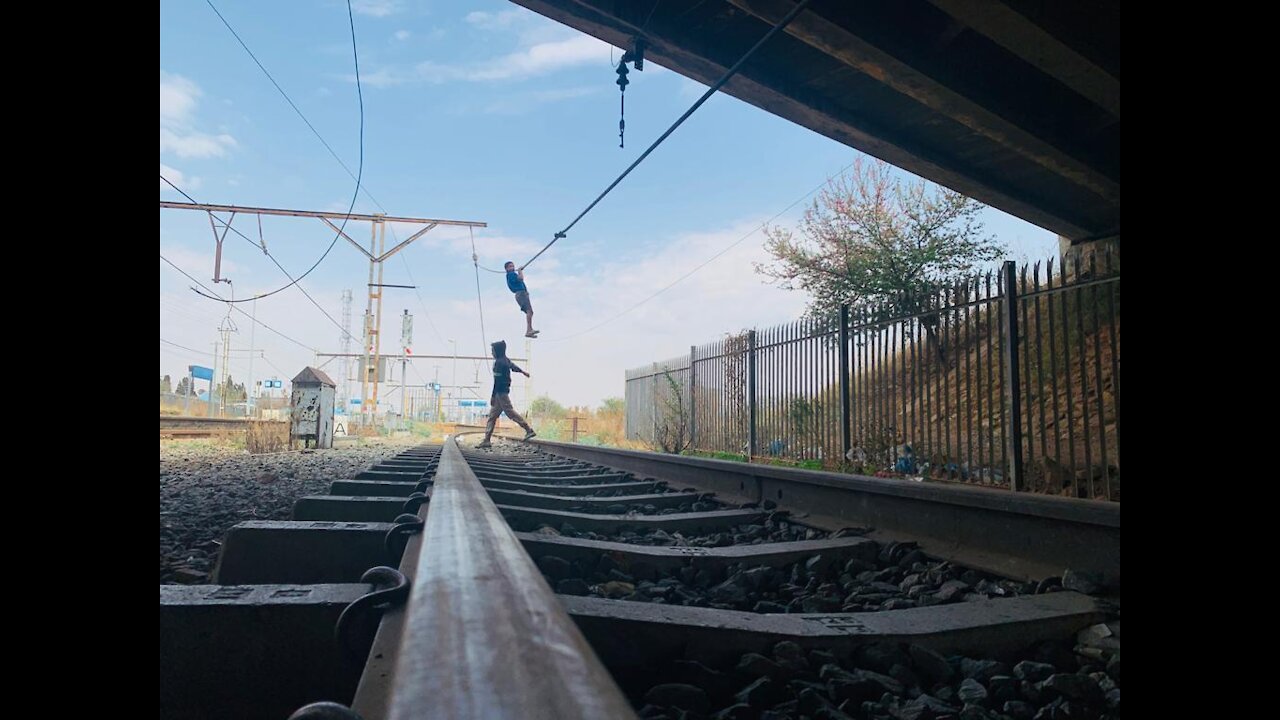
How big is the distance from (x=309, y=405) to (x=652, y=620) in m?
13.1

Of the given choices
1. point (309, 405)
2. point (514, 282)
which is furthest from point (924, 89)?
point (309, 405)

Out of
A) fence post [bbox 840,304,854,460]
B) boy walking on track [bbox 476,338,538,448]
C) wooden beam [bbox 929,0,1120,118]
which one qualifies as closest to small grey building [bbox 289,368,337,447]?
boy walking on track [bbox 476,338,538,448]

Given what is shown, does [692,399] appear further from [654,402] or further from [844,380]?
[844,380]

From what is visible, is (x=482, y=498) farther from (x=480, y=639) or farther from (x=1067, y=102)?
(x=1067, y=102)

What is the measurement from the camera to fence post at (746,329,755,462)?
409 inches

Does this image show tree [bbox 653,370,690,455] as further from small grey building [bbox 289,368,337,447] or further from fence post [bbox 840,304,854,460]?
small grey building [bbox 289,368,337,447]

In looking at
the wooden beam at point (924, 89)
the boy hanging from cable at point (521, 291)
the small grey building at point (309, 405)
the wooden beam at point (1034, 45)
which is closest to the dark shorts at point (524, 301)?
the boy hanging from cable at point (521, 291)

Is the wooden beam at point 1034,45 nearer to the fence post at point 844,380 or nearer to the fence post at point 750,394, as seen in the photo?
the fence post at point 844,380

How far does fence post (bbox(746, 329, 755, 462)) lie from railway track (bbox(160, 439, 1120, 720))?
6784mm

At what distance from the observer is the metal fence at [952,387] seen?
6219mm

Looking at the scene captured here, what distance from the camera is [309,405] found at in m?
13.1

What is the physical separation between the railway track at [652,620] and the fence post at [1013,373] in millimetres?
2880

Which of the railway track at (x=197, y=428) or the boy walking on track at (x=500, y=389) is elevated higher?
the boy walking on track at (x=500, y=389)
